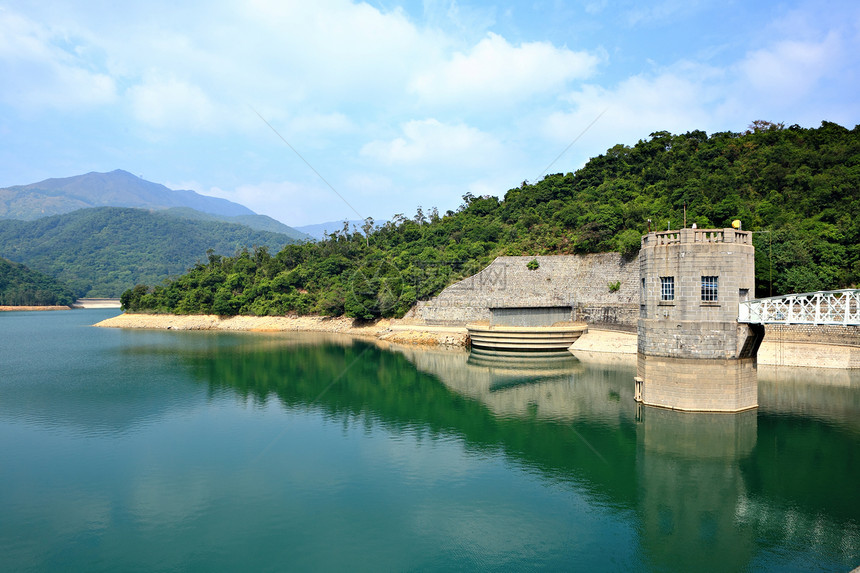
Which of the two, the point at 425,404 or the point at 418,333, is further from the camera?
the point at 418,333

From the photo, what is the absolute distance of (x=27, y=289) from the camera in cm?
14712

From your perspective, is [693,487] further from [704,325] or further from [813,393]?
[813,393]

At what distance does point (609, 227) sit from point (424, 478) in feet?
147

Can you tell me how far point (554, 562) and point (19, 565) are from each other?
14.4 meters

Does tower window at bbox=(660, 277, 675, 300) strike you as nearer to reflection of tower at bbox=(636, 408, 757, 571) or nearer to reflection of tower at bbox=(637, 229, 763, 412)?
reflection of tower at bbox=(637, 229, 763, 412)

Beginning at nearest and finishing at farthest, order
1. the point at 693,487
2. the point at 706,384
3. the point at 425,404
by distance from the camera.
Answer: the point at 693,487, the point at 706,384, the point at 425,404

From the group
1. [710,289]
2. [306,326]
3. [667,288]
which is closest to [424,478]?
[667,288]

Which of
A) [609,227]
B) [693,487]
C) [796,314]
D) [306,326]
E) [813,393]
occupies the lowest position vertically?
[693,487]

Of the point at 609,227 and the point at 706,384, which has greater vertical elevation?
the point at 609,227

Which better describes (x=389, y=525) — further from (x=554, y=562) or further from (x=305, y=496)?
(x=554, y=562)

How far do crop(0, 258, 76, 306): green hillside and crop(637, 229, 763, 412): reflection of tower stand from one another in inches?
7015

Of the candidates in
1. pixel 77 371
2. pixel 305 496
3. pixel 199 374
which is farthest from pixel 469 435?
pixel 77 371

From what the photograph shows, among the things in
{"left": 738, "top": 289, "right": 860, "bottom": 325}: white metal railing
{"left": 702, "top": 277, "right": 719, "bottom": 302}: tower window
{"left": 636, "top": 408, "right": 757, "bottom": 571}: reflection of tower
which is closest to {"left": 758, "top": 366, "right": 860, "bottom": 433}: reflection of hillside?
{"left": 636, "top": 408, "right": 757, "bottom": 571}: reflection of tower

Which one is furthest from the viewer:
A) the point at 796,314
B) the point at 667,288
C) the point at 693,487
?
the point at 667,288
